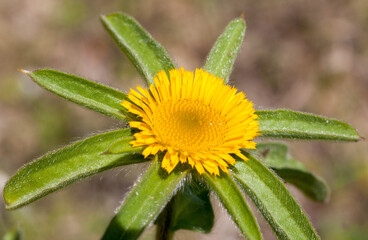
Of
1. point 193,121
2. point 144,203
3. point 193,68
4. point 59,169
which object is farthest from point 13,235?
point 193,68

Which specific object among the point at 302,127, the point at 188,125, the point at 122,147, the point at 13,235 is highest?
the point at 302,127

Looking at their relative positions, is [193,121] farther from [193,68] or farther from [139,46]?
[193,68]

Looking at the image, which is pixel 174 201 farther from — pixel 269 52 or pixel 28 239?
pixel 269 52

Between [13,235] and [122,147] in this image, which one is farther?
[13,235]

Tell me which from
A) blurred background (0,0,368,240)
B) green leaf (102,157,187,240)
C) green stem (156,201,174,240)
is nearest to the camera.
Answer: green leaf (102,157,187,240)

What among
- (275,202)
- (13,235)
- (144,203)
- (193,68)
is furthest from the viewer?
(193,68)

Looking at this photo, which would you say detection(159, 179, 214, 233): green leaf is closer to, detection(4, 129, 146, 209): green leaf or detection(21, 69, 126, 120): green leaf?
detection(4, 129, 146, 209): green leaf

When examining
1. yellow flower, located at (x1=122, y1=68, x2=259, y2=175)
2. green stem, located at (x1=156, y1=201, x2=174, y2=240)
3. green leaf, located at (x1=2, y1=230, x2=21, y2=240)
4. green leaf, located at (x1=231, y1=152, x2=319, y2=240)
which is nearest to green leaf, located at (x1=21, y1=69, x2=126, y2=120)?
yellow flower, located at (x1=122, y1=68, x2=259, y2=175)

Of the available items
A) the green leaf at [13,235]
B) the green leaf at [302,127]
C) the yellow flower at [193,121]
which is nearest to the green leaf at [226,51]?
the yellow flower at [193,121]
